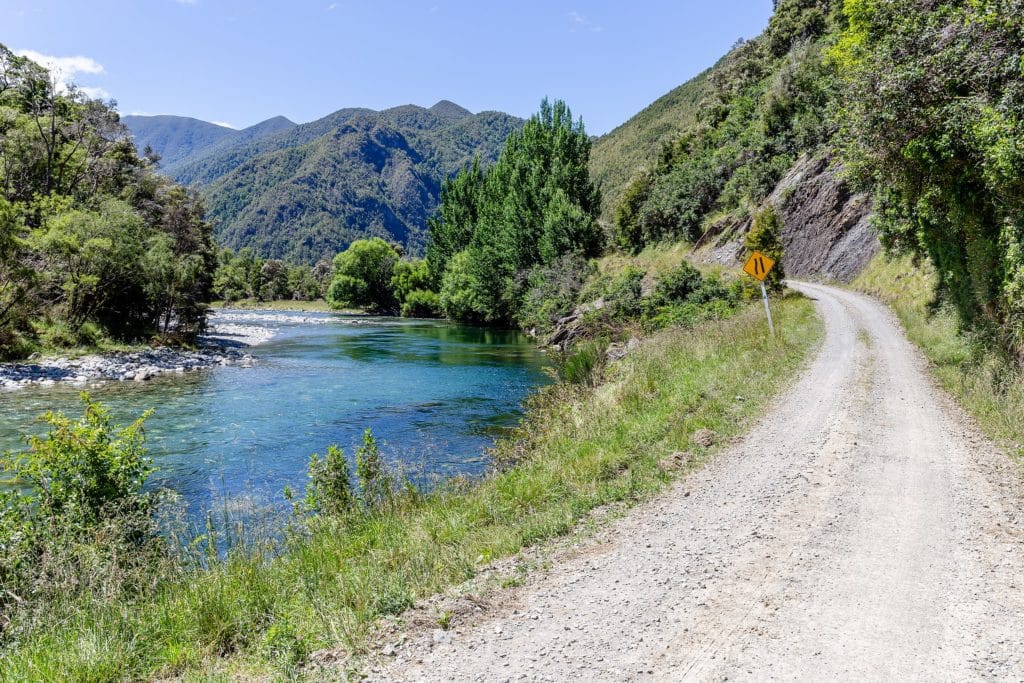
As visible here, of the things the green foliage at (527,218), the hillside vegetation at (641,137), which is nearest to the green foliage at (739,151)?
the green foliage at (527,218)

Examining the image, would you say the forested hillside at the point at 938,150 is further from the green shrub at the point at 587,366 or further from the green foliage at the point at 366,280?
the green foliage at the point at 366,280

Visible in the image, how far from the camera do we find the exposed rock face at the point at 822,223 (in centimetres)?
3769

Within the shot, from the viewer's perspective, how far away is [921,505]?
6.84 meters

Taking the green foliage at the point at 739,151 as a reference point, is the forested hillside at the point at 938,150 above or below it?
below

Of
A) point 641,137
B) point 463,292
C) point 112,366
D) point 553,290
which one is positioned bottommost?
point 112,366

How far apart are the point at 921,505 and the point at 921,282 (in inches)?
952

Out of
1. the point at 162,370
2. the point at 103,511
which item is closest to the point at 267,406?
the point at 162,370

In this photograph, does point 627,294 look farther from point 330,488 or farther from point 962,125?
point 330,488

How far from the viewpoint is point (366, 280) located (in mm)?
105750

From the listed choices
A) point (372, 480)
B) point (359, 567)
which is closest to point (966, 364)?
point (372, 480)

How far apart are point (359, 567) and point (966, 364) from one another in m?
14.6

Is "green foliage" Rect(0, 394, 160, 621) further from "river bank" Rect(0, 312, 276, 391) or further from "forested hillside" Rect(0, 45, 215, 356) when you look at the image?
"forested hillside" Rect(0, 45, 215, 356)

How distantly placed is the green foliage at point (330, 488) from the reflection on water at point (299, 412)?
1.52 m

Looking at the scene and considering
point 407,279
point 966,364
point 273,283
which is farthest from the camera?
point 273,283
